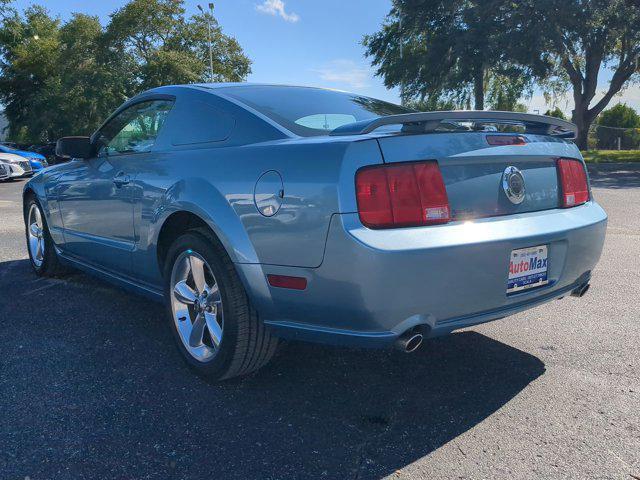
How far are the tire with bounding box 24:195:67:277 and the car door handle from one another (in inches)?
63.0

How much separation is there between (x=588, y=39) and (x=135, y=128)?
2403 centimetres

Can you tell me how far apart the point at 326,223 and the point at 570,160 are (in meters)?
1.55

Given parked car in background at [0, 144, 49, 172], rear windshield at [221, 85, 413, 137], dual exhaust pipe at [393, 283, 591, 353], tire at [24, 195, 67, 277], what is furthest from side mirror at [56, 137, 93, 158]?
parked car in background at [0, 144, 49, 172]

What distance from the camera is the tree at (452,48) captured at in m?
23.7

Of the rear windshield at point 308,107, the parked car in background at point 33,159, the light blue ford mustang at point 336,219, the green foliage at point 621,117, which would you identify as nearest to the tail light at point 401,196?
the light blue ford mustang at point 336,219

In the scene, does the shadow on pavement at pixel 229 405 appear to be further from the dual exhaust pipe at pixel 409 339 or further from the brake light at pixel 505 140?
the brake light at pixel 505 140

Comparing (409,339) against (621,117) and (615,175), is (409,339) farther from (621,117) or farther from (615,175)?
(621,117)

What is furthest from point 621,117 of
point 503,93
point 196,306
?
point 196,306

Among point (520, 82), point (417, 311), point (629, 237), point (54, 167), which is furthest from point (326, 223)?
point (520, 82)

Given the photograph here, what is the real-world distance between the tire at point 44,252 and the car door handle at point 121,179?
1600 mm

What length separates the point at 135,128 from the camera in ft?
12.5

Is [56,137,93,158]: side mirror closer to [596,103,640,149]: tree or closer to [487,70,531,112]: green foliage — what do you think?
[487,70,531,112]: green foliage

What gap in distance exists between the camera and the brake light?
2.65 metres

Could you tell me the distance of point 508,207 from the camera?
265 centimetres
